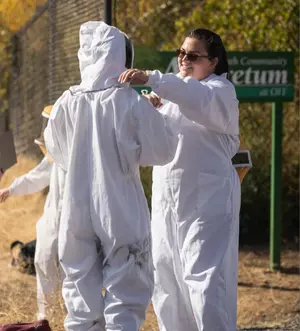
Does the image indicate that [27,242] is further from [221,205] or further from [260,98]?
[221,205]

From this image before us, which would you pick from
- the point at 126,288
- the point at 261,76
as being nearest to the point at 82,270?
the point at 126,288

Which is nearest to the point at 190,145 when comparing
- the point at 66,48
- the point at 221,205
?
the point at 221,205

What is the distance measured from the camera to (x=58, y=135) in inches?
181

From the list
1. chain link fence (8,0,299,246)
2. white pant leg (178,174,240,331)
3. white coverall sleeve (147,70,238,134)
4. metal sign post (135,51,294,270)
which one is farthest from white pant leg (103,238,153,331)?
chain link fence (8,0,299,246)

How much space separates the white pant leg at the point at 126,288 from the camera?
4336 mm

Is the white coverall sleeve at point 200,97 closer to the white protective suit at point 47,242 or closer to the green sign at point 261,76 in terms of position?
the white protective suit at point 47,242

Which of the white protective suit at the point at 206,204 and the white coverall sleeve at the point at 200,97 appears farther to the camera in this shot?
the white protective suit at the point at 206,204

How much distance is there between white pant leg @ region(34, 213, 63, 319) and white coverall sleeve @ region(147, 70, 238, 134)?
1.57 meters

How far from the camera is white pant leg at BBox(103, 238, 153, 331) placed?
4336mm

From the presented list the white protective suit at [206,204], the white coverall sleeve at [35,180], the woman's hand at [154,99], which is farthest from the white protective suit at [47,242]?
the woman's hand at [154,99]

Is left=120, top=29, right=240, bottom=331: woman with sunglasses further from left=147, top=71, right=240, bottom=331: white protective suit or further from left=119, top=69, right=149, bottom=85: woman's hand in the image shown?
left=119, top=69, right=149, bottom=85: woman's hand

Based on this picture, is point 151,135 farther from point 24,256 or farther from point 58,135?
point 24,256

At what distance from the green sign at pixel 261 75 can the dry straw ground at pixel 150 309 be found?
1.57m

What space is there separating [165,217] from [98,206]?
75 centimetres
